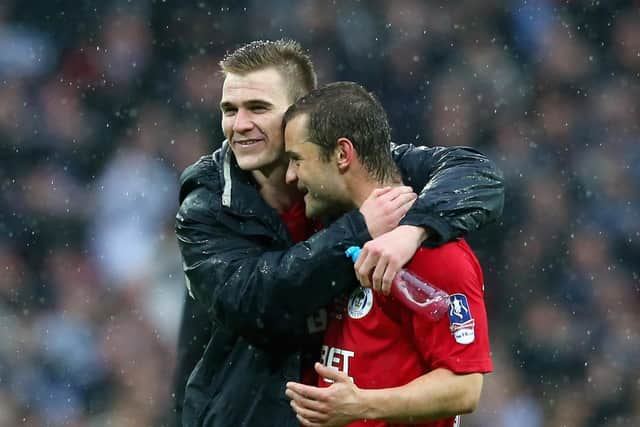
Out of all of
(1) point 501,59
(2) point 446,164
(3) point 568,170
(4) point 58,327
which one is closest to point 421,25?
(1) point 501,59

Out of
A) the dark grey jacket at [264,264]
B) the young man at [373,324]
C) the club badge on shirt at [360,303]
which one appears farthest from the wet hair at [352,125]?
the club badge on shirt at [360,303]

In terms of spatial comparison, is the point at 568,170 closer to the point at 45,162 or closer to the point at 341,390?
the point at 45,162

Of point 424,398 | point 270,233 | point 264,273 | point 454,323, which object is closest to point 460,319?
point 454,323

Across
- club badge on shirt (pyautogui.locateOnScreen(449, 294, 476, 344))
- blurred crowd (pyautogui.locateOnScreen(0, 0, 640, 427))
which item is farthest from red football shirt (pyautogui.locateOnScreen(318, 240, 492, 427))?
blurred crowd (pyautogui.locateOnScreen(0, 0, 640, 427))

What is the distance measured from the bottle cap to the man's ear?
0.21 metres

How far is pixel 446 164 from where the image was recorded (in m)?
2.96

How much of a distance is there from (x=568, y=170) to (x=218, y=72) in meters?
1.64

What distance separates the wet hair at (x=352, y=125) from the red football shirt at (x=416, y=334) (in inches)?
10.9

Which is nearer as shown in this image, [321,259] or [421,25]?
[321,259]

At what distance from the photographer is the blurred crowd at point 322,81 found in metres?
4.99

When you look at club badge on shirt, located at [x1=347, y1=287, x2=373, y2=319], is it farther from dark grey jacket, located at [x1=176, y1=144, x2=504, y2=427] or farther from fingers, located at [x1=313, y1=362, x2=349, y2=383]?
fingers, located at [x1=313, y1=362, x2=349, y2=383]

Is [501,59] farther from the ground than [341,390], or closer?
farther from the ground

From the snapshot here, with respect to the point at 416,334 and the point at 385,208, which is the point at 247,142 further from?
the point at 416,334

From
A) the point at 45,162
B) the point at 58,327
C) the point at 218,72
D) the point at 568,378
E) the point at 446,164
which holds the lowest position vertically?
the point at 568,378
